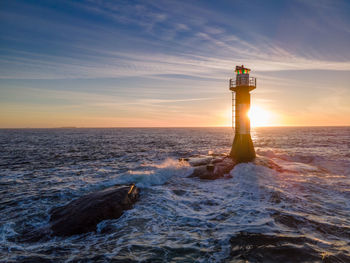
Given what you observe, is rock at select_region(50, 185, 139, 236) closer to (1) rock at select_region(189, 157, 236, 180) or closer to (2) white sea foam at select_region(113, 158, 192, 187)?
(2) white sea foam at select_region(113, 158, 192, 187)

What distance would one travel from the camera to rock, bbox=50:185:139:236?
791 centimetres

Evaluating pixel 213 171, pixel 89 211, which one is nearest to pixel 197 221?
pixel 89 211

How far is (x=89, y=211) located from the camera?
8688 millimetres

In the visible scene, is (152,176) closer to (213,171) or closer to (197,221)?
(213,171)

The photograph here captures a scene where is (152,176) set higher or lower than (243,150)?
lower

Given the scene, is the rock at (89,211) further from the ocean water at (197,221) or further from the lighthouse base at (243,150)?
the lighthouse base at (243,150)

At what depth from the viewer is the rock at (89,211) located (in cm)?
791

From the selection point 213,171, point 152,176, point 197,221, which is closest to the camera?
point 197,221

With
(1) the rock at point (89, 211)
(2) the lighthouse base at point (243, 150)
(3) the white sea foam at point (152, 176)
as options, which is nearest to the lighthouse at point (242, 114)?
(2) the lighthouse base at point (243, 150)

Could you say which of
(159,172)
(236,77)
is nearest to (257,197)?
(159,172)

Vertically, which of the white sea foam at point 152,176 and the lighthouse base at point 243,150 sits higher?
the lighthouse base at point 243,150

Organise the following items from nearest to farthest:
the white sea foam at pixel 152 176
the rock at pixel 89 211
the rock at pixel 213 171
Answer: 1. the rock at pixel 89 211
2. the white sea foam at pixel 152 176
3. the rock at pixel 213 171

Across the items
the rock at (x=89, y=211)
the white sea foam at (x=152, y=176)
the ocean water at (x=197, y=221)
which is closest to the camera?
the ocean water at (x=197, y=221)

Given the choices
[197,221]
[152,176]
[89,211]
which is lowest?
[197,221]
